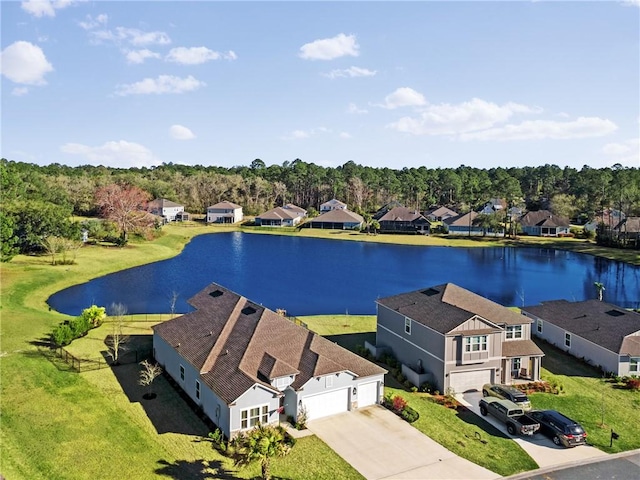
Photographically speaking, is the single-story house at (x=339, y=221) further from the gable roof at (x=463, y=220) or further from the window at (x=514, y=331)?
the window at (x=514, y=331)

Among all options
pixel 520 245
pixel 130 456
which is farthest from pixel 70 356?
pixel 520 245

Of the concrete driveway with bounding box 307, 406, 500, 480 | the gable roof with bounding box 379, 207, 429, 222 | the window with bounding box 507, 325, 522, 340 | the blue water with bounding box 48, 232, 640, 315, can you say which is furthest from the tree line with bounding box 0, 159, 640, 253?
the concrete driveway with bounding box 307, 406, 500, 480

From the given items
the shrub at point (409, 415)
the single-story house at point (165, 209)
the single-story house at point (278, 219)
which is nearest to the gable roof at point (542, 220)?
the single-story house at point (278, 219)

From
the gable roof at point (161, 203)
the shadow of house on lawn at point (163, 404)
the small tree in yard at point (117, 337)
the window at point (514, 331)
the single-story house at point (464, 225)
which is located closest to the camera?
the shadow of house on lawn at point (163, 404)

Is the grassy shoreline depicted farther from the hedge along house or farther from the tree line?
the tree line

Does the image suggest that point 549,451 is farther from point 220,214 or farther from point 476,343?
point 220,214

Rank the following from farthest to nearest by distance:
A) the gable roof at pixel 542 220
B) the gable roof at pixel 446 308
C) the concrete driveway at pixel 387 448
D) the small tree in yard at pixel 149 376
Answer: the gable roof at pixel 542 220 < the gable roof at pixel 446 308 < the small tree in yard at pixel 149 376 < the concrete driveway at pixel 387 448

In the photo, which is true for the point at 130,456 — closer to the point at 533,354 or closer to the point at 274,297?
the point at 533,354
